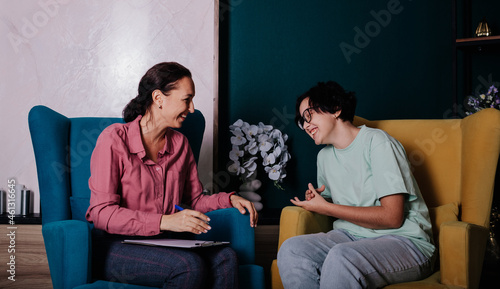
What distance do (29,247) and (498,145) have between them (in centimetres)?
225

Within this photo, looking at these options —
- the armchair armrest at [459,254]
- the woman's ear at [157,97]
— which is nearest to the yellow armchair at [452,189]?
the armchair armrest at [459,254]

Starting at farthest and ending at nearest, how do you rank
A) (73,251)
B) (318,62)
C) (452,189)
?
(318,62)
(452,189)
(73,251)

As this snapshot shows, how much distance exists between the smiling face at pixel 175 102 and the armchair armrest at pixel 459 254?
106cm

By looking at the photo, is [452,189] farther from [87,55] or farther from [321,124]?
[87,55]

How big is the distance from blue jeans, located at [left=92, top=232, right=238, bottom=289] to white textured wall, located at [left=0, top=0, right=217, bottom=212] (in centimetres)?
124

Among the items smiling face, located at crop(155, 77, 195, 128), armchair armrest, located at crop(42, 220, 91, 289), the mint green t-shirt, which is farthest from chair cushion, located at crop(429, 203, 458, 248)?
armchair armrest, located at crop(42, 220, 91, 289)

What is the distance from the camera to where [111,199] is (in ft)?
5.44

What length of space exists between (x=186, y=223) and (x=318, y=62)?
5.70 feet

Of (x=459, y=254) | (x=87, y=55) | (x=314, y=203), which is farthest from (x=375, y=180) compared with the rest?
(x=87, y=55)

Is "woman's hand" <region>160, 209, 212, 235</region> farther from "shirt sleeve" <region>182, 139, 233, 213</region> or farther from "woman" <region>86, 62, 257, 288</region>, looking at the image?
"shirt sleeve" <region>182, 139, 233, 213</region>

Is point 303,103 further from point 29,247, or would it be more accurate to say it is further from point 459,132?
point 29,247

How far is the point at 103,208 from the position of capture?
64.6 inches

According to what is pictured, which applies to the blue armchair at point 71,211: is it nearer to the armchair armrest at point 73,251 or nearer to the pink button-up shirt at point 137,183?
the armchair armrest at point 73,251

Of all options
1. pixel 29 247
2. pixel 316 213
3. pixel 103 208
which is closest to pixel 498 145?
pixel 316 213
